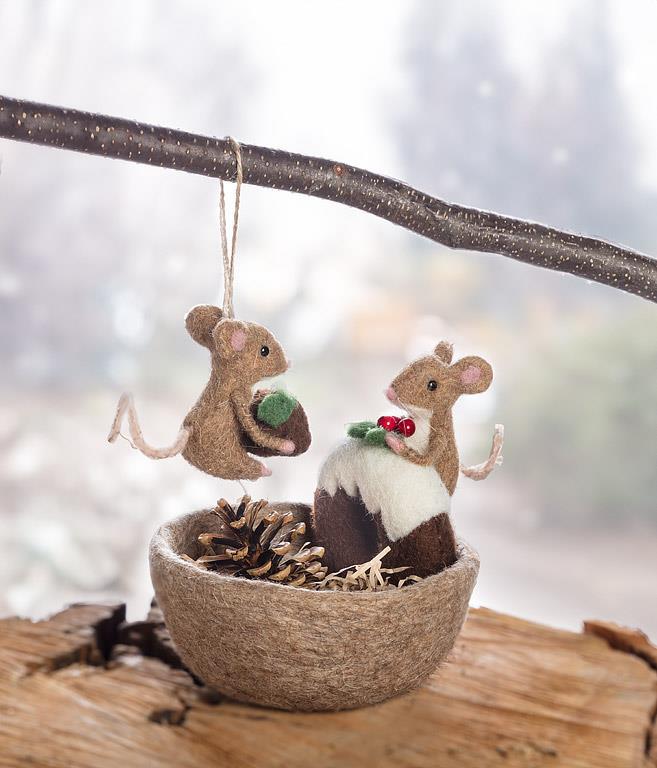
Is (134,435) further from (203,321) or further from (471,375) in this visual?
(471,375)

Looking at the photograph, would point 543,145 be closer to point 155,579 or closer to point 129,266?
point 129,266

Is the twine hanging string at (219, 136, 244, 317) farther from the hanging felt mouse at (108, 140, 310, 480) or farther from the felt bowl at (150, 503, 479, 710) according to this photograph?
the felt bowl at (150, 503, 479, 710)

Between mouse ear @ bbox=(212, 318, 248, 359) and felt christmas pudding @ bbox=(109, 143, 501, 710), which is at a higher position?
mouse ear @ bbox=(212, 318, 248, 359)

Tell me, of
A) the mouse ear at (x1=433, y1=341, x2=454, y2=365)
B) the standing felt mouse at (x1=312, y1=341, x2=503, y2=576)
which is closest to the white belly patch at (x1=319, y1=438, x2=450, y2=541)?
the standing felt mouse at (x1=312, y1=341, x2=503, y2=576)

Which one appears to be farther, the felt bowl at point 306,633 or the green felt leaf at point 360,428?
the green felt leaf at point 360,428

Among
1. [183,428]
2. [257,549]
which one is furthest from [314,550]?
[183,428]

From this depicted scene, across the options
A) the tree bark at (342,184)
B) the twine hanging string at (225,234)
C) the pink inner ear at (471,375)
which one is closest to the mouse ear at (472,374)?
the pink inner ear at (471,375)

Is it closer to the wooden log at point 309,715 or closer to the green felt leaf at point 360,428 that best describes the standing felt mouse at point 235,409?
the green felt leaf at point 360,428
